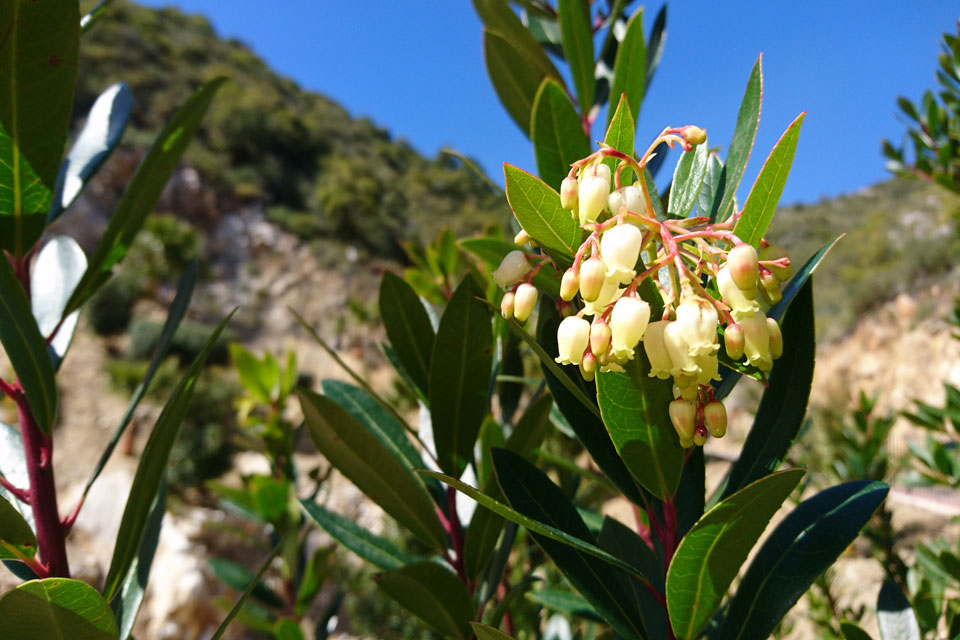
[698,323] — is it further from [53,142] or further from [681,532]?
[53,142]

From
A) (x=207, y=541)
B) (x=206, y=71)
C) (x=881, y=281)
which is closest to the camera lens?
(x=207, y=541)

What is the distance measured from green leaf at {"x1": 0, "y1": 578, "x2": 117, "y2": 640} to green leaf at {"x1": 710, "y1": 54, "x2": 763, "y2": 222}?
0.56 m

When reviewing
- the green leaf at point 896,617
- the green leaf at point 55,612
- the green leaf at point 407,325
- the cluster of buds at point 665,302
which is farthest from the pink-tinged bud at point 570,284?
the green leaf at point 896,617

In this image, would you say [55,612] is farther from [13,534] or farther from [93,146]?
[93,146]

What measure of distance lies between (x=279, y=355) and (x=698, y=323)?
11.6 m

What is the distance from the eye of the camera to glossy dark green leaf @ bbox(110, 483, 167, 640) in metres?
0.54

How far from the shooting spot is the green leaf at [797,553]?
41cm

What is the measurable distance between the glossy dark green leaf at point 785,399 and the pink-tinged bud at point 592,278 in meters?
0.19

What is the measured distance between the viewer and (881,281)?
9000 mm

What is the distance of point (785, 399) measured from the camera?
46cm

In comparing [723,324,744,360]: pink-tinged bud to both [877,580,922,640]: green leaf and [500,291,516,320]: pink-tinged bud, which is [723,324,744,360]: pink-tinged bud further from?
[877,580,922,640]: green leaf

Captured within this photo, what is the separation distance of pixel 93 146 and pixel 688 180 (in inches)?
26.9

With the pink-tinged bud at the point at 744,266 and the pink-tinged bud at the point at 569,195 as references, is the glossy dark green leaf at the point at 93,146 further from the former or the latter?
the pink-tinged bud at the point at 744,266

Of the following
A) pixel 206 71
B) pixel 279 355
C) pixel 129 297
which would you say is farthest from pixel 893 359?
pixel 206 71
